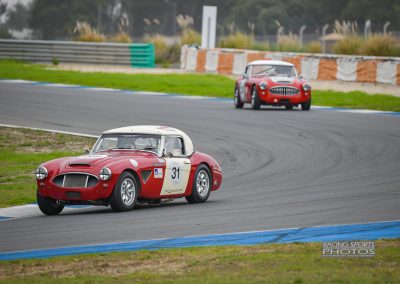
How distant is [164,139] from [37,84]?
24498mm

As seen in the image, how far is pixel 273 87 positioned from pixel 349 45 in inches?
587

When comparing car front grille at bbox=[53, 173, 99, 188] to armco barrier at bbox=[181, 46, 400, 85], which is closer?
car front grille at bbox=[53, 173, 99, 188]

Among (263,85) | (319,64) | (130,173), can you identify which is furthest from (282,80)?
(130,173)

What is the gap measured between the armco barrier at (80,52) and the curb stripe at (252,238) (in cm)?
3565

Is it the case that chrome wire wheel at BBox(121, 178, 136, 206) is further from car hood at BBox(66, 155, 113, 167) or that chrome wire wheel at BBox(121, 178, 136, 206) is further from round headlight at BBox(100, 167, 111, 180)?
car hood at BBox(66, 155, 113, 167)

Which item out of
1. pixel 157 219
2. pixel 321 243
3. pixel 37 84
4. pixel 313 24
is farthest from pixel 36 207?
pixel 313 24

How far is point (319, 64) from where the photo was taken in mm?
38219

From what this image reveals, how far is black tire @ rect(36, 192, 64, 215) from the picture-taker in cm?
1377

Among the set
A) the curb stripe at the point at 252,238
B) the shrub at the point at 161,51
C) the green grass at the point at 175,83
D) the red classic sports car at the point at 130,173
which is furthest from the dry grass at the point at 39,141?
the shrub at the point at 161,51

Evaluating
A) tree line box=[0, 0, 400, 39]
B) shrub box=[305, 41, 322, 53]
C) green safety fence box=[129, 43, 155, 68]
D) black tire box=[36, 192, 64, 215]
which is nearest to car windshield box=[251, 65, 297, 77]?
black tire box=[36, 192, 64, 215]

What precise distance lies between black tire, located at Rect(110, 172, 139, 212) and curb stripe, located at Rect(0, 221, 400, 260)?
2.32 m

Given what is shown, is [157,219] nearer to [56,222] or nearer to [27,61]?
[56,222]

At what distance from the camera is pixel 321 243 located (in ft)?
35.7

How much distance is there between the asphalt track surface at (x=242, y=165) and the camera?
12.4 m
